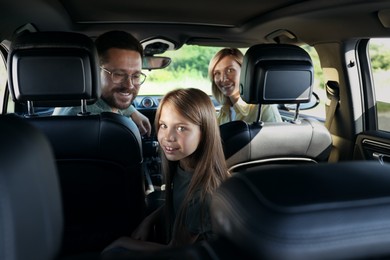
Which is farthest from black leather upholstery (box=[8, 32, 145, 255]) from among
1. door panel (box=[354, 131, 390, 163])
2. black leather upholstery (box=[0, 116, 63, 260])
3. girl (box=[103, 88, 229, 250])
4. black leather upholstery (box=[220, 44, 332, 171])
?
door panel (box=[354, 131, 390, 163])

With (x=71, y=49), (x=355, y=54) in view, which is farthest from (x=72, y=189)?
(x=355, y=54)

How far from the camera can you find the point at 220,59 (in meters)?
3.55

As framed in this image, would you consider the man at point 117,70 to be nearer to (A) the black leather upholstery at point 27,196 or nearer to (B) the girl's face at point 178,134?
(B) the girl's face at point 178,134

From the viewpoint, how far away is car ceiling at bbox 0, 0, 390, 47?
2.97 metres

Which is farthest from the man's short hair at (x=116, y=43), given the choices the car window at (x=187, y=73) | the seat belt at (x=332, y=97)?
the seat belt at (x=332, y=97)

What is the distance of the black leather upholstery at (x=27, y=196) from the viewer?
760mm

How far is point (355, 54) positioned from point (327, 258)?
3130 millimetres

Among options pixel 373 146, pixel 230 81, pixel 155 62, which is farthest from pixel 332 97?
pixel 155 62

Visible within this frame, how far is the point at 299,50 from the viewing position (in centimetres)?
268

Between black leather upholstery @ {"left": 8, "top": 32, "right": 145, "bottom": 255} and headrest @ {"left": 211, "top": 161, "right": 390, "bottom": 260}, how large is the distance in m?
1.47

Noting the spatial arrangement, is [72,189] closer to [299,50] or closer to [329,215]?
[299,50]

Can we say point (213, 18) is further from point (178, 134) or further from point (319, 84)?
point (178, 134)

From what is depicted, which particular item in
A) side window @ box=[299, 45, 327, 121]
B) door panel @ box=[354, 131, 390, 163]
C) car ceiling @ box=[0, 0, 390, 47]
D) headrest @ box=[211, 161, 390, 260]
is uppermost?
car ceiling @ box=[0, 0, 390, 47]

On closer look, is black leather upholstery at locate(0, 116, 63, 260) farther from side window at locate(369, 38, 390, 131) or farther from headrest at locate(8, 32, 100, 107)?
side window at locate(369, 38, 390, 131)
